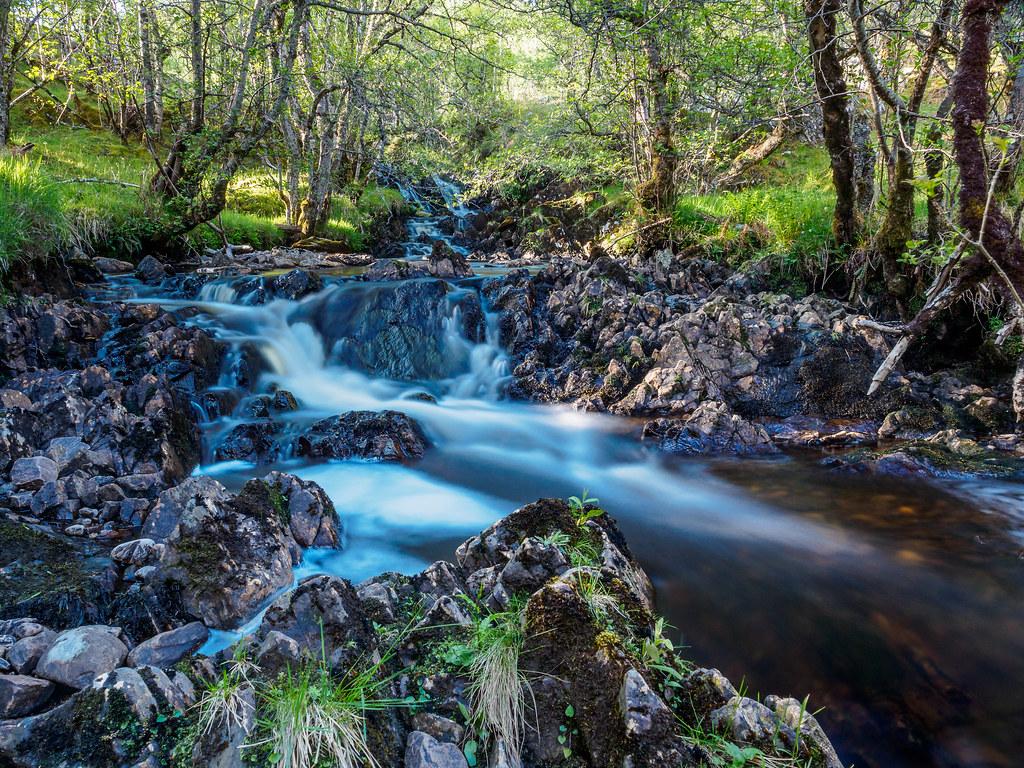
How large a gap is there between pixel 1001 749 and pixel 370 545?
3970 mm

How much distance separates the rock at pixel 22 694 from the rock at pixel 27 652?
15cm

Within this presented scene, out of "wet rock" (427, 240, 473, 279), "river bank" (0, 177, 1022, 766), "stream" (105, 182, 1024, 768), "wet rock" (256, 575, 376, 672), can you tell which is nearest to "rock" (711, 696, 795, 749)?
"river bank" (0, 177, 1022, 766)

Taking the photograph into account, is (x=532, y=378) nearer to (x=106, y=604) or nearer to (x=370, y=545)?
A: (x=370, y=545)

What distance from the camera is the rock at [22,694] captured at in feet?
6.54

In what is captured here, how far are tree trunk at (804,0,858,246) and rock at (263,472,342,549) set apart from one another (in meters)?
6.96

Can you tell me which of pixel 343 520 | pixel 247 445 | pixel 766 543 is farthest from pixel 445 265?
pixel 766 543

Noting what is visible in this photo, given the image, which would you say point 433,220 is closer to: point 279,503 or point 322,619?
point 279,503

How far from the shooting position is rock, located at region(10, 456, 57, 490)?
169 inches

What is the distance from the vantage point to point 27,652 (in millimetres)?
2275

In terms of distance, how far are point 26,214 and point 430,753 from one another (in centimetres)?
866

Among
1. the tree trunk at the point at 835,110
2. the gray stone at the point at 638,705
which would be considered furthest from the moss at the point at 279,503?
the tree trunk at the point at 835,110

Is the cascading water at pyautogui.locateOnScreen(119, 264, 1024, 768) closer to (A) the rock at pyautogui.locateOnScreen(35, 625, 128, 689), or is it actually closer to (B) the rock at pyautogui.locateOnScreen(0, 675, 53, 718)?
(A) the rock at pyautogui.locateOnScreen(35, 625, 128, 689)

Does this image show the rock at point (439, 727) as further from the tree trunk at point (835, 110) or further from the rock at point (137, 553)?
the tree trunk at point (835, 110)

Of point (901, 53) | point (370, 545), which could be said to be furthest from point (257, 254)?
point (901, 53)
